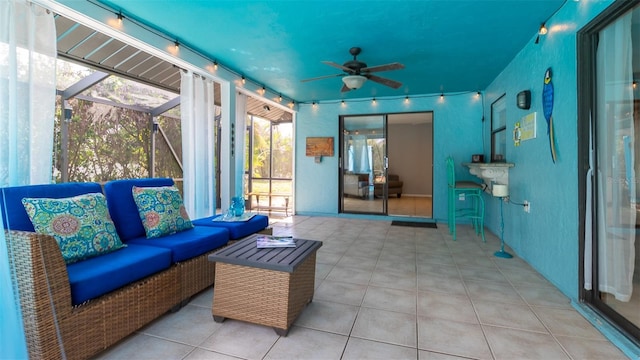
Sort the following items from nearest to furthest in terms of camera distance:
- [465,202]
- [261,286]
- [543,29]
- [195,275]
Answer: [261,286] → [195,275] → [543,29] → [465,202]

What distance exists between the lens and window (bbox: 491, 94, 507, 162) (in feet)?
14.6

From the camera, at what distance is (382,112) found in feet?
20.2

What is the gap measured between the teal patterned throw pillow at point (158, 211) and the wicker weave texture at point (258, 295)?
849 millimetres

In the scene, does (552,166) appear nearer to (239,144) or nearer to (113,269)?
(113,269)

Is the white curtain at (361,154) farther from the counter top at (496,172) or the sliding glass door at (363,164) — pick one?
the counter top at (496,172)

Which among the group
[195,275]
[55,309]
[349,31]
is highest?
[349,31]

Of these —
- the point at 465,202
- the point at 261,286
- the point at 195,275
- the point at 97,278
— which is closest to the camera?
the point at 97,278

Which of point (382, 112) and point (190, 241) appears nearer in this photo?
point (190, 241)

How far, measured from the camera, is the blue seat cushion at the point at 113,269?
1.59 metres

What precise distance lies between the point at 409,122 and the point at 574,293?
7.99 meters

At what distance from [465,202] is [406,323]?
428cm

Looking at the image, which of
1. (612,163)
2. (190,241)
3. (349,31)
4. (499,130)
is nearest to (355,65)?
(349,31)

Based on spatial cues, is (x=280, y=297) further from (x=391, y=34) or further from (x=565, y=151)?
(x=391, y=34)

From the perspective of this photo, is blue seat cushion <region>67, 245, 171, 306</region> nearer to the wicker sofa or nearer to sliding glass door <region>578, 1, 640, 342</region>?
the wicker sofa
